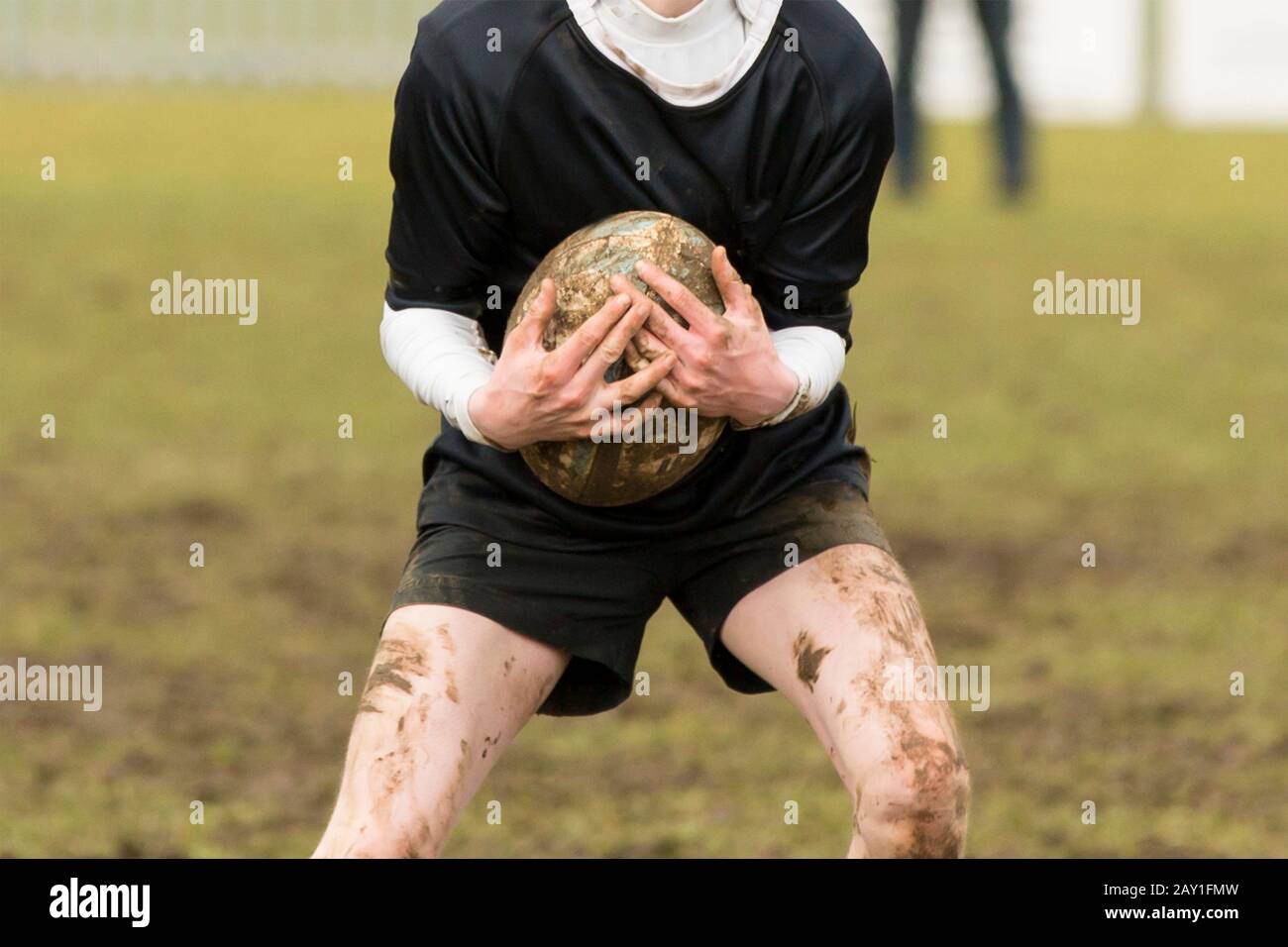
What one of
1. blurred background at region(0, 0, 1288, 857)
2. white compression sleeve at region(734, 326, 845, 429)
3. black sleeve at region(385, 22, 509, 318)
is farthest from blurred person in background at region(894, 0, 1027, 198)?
black sleeve at region(385, 22, 509, 318)

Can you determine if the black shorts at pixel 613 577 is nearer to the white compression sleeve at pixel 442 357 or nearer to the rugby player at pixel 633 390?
the rugby player at pixel 633 390

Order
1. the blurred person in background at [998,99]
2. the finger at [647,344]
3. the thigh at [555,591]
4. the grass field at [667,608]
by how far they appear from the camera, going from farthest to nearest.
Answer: the blurred person in background at [998,99] → the grass field at [667,608] → the thigh at [555,591] → the finger at [647,344]

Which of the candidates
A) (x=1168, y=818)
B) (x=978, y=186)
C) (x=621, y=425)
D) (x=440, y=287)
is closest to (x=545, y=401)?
(x=621, y=425)

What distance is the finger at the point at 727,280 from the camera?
162 inches

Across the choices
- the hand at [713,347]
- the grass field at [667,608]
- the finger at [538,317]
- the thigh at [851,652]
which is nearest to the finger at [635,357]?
the hand at [713,347]

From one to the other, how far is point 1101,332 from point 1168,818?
8311 mm

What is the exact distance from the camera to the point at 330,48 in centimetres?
2456

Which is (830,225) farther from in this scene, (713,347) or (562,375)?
(562,375)

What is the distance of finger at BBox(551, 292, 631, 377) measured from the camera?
3992mm

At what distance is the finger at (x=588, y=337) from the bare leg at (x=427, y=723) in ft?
1.98

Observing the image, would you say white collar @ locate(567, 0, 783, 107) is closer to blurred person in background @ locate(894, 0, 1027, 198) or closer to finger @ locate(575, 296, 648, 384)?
finger @ locate(575, 296, 648, 384)

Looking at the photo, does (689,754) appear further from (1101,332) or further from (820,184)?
(1101,332)

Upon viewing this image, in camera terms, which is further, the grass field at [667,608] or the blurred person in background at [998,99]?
the blurred person in background at [998,99]

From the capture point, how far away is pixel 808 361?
4332 mm
